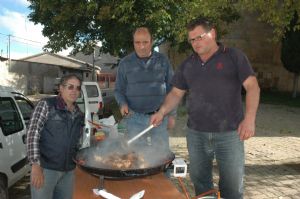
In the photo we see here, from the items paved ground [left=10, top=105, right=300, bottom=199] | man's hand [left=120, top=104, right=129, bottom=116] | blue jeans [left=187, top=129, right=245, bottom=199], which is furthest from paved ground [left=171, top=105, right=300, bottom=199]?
blue jeans [left=187, top=129, right=245, bottom=199]

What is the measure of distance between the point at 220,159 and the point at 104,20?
596 inches

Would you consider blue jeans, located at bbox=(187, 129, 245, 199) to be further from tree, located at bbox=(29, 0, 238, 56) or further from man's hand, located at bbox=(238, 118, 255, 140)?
tree, located at bbox=(29, 0, 238, 56)

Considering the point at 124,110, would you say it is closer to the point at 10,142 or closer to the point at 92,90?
the point at 10,142

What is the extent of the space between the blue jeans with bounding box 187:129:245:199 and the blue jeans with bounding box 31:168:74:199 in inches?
49.3

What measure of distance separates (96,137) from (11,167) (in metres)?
2.04

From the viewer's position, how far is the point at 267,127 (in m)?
15.5

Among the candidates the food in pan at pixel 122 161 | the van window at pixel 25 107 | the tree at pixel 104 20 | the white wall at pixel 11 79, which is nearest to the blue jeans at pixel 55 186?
the food in pan at pixel 122 161

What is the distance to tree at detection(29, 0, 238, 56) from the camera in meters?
16.3

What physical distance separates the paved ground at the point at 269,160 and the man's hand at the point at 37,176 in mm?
3301

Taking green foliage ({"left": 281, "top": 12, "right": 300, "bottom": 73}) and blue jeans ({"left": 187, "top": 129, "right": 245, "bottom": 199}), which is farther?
green foliage ({"left": 281, "top": 12, "right": 300, "bottom": 73})

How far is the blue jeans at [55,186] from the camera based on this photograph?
3.77 m

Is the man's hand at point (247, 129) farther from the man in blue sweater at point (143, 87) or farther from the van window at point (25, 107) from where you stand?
the van window at point (25, 107)

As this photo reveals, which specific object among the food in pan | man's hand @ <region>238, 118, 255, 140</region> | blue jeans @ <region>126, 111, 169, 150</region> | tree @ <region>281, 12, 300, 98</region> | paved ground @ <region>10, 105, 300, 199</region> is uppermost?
tree @ <region>281, 12, 300, 98</region>

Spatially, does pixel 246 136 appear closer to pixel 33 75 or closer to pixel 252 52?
pixel 252 52
